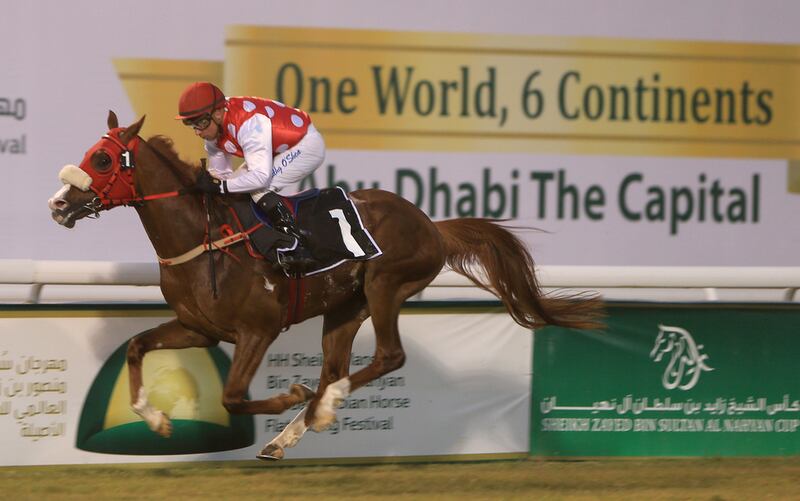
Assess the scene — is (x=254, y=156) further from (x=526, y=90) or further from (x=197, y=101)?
(x=526, y=90)

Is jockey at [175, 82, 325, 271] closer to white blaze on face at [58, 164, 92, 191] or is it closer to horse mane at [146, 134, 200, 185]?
horse mane at [146, 134, 200, 185]

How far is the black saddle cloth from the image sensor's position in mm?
5605

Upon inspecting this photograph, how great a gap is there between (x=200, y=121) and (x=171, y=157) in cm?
23

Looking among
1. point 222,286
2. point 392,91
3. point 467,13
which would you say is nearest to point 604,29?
point 467,13

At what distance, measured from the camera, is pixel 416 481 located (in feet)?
19.0

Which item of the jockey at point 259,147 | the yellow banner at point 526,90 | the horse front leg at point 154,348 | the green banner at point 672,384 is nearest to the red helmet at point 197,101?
the jockey at point 259,147

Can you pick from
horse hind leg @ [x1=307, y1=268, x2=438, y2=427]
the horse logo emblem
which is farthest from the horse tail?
the horse logo emblem

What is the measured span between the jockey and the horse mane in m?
0.08

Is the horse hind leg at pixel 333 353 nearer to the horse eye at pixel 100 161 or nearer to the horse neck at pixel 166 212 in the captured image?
the horse neck at pixel 166 212

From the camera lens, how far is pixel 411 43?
22.9 feet

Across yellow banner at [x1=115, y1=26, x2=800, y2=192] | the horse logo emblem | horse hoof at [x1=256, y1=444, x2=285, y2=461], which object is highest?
yellow banner at [x1=115, y1=26, x2=800, y2=192]

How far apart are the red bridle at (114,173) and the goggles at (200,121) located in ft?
0.77

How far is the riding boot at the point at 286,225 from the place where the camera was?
5473 mm

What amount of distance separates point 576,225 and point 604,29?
1077mm
